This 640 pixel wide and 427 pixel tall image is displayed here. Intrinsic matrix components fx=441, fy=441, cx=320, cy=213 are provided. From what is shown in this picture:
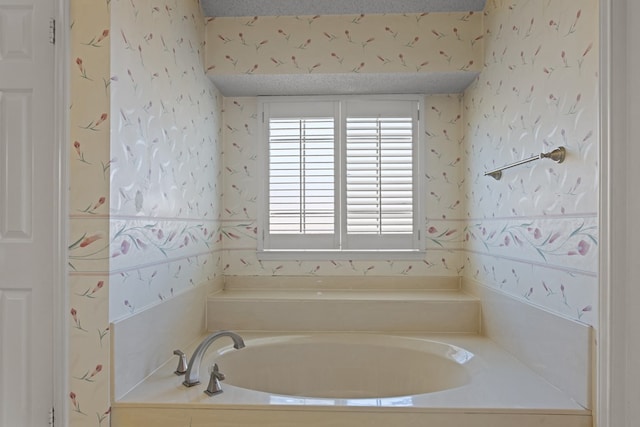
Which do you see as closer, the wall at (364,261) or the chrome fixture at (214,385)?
the chrome fixture at (214,385)

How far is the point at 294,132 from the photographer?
263 cm

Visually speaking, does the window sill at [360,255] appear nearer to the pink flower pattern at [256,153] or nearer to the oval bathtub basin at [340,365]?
the pink flower pattern at [256,153]

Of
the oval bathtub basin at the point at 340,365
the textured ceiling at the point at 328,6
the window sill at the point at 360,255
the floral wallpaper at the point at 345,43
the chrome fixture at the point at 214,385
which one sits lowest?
the oval bathtub basin at the point at 340,365

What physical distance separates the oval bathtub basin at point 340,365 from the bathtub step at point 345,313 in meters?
0.12

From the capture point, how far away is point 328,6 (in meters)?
2.27

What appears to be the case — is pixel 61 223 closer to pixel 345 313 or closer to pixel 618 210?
pixel 345 313

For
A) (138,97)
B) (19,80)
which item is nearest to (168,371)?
(138,97)

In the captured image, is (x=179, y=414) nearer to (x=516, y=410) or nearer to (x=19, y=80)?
(x=516, y=410)

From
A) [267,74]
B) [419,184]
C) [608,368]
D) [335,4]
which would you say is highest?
[335,4]

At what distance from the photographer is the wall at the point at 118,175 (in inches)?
54.8

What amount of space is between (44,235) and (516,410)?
1585 millimetres

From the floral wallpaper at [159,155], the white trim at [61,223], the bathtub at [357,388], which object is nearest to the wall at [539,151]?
the bathtub at [357,388]

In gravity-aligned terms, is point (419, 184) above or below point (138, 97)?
below

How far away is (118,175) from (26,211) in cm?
30
